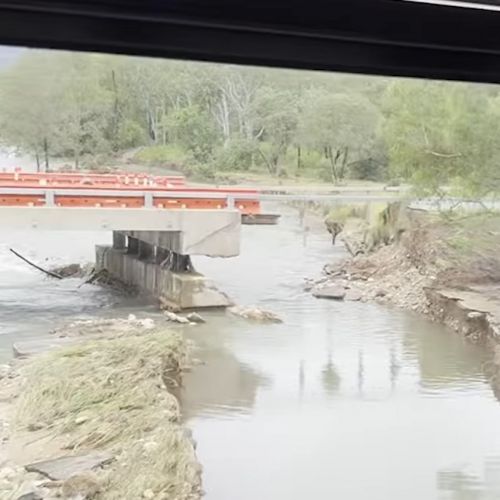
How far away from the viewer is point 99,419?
2.18m

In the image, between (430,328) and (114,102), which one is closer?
(114,102)

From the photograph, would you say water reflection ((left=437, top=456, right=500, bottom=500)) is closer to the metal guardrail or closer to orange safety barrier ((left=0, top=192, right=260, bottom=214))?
the metal guardrail

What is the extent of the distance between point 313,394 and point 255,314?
423mm

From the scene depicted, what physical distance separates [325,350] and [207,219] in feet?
2.19

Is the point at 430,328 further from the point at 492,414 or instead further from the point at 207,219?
the point at 207,219

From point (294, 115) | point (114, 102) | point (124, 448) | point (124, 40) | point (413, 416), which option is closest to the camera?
point (124, 40)

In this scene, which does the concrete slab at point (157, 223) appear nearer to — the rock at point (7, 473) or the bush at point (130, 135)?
the bush at point (130, 135)

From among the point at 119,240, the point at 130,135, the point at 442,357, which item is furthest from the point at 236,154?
the point at 442,357

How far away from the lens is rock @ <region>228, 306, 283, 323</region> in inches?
85.2

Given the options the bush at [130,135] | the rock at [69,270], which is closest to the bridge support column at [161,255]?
the rock at [69,270]

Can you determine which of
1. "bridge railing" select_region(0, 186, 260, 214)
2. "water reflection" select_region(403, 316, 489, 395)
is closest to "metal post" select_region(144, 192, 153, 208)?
"bridge railing" select_region(0, 186, 260, 214)

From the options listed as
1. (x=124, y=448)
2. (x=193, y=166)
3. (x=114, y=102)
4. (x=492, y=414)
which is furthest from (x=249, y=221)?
(x=492, y=414)

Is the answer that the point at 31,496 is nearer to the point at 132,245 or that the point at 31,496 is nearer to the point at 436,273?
the point at 132,245

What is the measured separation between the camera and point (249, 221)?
1738mm
